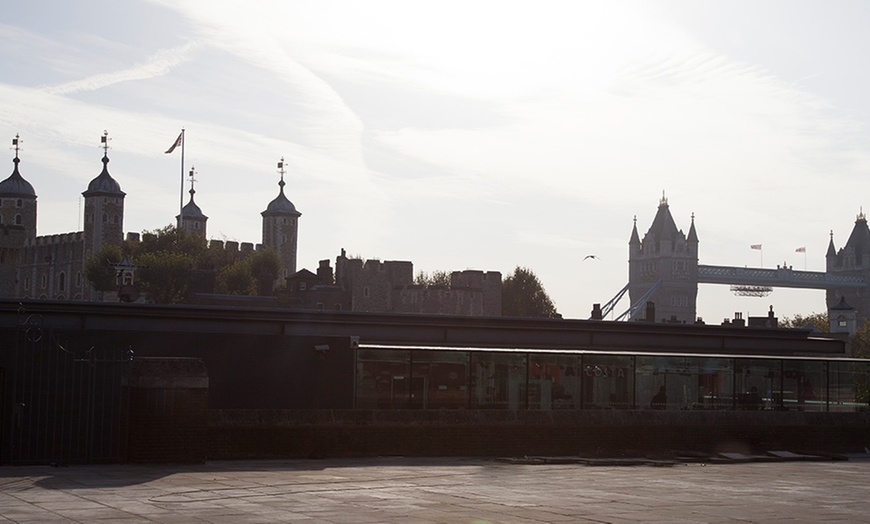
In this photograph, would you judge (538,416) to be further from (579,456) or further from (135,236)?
(135,236)

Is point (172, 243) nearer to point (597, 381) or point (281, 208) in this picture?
point (281, 208)

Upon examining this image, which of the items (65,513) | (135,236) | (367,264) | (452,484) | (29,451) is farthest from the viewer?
(135,236)

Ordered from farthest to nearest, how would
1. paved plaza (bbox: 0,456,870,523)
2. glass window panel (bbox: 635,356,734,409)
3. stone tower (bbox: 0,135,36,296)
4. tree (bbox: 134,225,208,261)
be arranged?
stone tower (bbox: 0,135,36,296) < tree (bbox: 134,225,208,261) < glass window panel (bbox: 635,356,734,409) < paved plaza (bbox: 0,456,870,523)

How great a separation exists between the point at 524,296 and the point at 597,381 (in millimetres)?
120661

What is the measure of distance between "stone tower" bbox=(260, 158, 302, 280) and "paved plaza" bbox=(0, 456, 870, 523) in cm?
14754

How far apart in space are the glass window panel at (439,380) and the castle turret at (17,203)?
5098 inches

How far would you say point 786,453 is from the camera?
29.2 meters

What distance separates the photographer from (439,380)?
1163 inches

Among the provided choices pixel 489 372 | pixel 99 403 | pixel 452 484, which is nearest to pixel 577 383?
pixel 489 372

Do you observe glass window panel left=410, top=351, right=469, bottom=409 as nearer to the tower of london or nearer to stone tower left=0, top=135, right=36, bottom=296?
the tower of london

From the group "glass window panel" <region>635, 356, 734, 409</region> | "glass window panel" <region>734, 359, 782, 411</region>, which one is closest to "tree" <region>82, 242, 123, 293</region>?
"glass window panel" <region>635, 356, 734, 409</region>

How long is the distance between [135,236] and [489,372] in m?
126

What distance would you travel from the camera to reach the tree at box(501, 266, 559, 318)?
14825 centimetres

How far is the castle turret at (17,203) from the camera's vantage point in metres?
148
